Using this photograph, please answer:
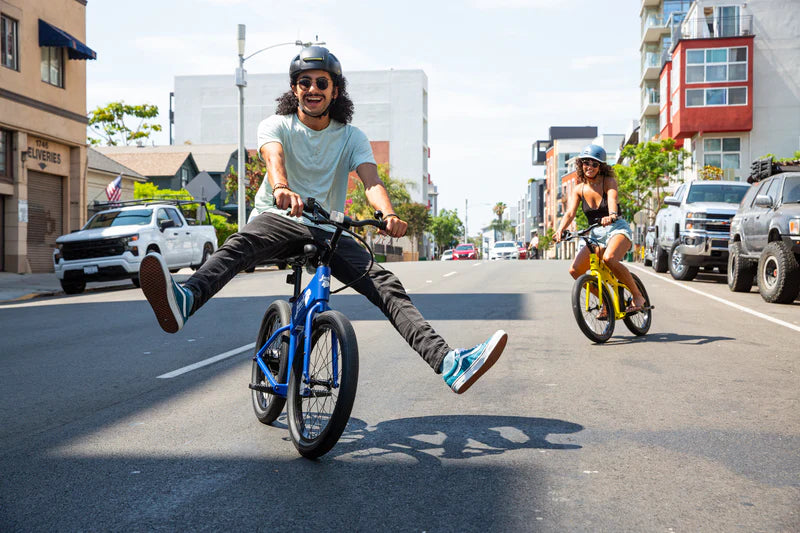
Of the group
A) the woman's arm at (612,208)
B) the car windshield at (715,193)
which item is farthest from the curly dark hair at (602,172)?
the car windshield at (715,193)

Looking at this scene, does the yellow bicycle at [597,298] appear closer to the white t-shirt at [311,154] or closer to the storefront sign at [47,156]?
the white t-shirt at [311,154]

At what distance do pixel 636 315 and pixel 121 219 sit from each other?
554 inches

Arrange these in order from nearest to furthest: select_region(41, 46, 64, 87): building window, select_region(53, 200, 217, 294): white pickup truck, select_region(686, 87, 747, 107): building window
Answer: select_region(53, 200, 217, 294): white pickup truck, select_region(41, 46, 64, 87): building window, select_region(686, 87, 747, 107): building window

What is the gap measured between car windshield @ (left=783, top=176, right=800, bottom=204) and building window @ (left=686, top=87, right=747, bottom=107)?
3743 cm

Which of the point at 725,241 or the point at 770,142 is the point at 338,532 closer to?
the point at 725,241

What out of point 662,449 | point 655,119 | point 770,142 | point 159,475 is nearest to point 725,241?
point 662,449

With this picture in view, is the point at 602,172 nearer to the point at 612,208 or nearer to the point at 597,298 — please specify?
the point at 612,208

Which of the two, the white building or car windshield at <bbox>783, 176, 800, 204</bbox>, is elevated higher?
the white building

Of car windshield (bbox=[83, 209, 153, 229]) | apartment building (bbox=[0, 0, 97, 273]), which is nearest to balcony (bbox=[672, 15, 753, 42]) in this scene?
apartment building (bbox=[0, 0, 97, 273])

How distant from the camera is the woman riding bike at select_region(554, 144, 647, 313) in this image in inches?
328

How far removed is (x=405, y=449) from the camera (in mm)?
4270

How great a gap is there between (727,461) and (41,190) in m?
27.1

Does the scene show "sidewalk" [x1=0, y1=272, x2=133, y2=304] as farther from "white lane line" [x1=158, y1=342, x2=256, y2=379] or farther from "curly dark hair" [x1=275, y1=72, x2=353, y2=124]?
"curly dark hair" [x1=275, y1=72, x2=353, y2=124]

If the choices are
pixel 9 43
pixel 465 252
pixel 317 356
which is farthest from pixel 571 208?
pixel 465 252
